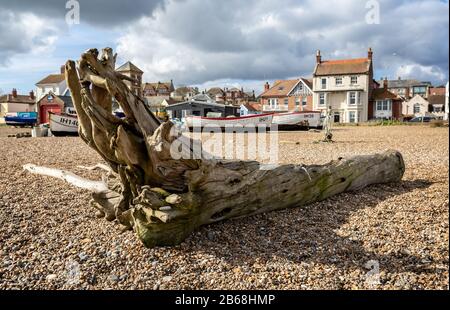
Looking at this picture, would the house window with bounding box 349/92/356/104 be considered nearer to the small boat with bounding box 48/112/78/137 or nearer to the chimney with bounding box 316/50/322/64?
the chimney with bounding box 316/50/322/64

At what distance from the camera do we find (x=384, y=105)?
2122 inches

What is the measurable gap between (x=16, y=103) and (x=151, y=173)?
8138cm

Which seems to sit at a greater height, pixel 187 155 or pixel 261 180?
pixel 187 155

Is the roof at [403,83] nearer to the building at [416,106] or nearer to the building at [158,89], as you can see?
the building at [416,106]

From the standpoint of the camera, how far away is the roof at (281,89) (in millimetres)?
58969

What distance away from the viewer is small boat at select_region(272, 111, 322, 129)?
31.4m

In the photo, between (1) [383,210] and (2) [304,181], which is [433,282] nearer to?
(1) [383,210]

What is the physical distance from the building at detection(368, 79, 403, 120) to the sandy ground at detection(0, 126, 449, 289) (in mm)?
51765

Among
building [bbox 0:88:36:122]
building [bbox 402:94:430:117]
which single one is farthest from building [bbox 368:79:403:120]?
building [bbox 0:88:36:122]

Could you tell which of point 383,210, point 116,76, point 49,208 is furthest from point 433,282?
point 49,208

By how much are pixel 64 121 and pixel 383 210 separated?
23.8 metres
